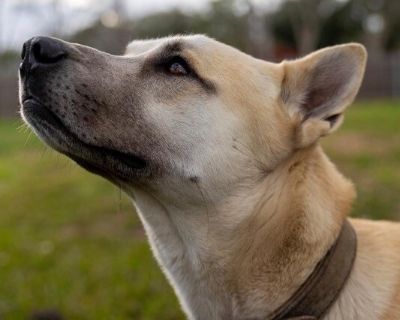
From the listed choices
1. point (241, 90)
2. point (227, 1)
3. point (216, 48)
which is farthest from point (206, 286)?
point (227, 1)

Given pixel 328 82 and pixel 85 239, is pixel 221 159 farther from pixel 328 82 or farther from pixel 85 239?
pixel 85 239

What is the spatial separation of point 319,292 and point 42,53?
1615 millimetres

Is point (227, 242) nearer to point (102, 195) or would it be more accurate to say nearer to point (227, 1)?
point (102, 195)

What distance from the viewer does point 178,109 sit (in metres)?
3.05

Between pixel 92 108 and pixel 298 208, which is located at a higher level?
pixel 92 108

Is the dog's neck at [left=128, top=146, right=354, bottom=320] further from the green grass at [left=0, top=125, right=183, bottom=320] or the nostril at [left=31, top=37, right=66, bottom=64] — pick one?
the nostril at [left=31, top=37, right=66, bottom=64]

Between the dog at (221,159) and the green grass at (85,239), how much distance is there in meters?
0.53

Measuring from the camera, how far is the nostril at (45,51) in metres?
2.86

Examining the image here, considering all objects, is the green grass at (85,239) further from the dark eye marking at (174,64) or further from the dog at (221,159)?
the dark eye marking at (174,64)

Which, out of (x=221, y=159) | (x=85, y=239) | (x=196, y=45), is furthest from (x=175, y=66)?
(x=85, y=239)

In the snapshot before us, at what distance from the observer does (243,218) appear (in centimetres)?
294

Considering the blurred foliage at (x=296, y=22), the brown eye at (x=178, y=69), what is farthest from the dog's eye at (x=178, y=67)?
the blurred foliage at (x=296, y=22)

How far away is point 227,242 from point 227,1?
3375 cm

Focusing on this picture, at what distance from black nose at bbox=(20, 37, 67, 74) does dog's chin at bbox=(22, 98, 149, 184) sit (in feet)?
0.54
